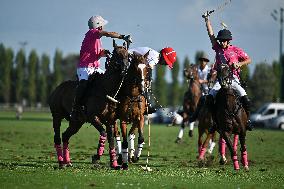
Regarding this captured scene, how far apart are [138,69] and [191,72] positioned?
1361 centimetres

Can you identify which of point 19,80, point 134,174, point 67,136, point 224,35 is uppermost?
point 19,80

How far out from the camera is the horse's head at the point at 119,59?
1847 cm

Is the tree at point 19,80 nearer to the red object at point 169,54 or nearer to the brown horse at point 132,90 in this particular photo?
the red object at point 169,54

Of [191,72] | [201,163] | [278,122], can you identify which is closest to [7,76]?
[278,122]

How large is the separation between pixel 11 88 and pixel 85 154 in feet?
422

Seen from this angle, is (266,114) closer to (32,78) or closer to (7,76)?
(7,76)

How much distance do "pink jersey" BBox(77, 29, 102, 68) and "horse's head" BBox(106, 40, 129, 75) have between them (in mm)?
1013

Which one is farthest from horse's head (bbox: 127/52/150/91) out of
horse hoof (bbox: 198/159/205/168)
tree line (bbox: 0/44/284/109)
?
tree line (bbox: 0/44/284/109)

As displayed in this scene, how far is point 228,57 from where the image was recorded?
66.4 ft

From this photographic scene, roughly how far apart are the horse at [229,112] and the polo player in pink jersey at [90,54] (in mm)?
2912

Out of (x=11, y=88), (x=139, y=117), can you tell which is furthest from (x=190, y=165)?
(x=11, y=88)

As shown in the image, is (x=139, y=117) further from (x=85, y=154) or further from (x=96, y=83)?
(x=85, y=154)

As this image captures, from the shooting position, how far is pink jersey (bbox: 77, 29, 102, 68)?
773 inches

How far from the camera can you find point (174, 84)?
15438cm
